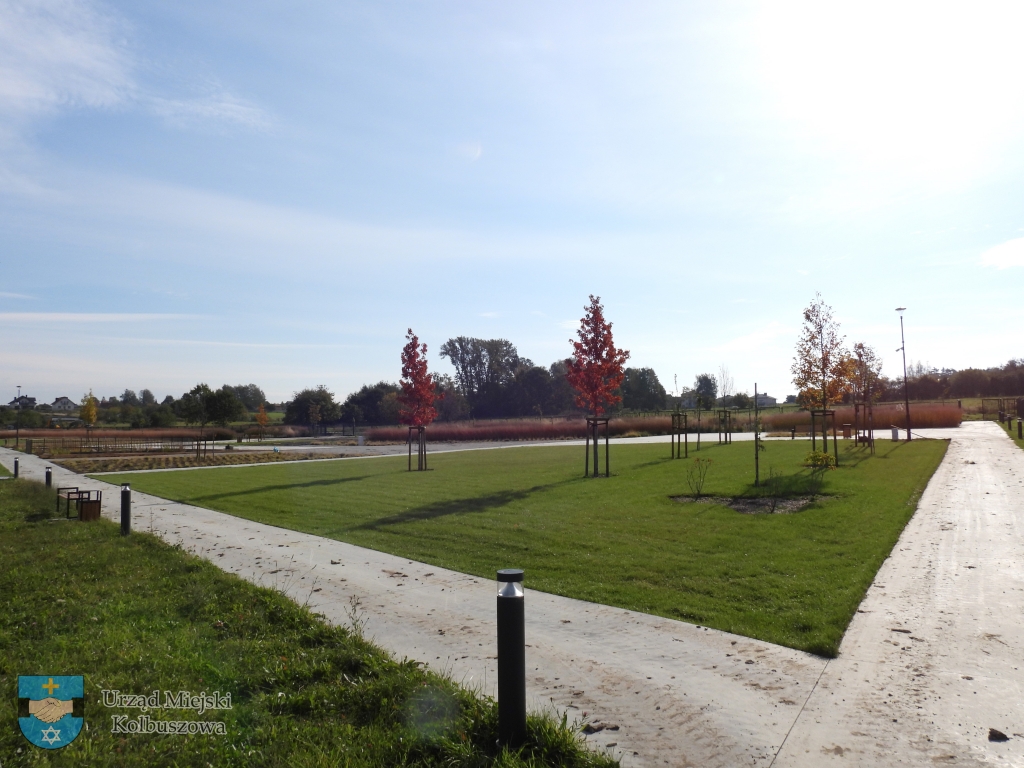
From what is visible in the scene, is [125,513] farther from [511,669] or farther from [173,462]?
[173,462]

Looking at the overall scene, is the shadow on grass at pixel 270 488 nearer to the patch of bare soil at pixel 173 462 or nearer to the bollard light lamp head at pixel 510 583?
the patch of bare soil at pixel 173 462

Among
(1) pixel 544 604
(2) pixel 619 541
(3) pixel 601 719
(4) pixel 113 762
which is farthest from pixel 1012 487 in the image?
(4) pixel 113 762

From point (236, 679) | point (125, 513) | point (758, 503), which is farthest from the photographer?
point (758, 503)

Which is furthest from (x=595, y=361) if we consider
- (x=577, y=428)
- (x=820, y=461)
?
(x=577, y=428)

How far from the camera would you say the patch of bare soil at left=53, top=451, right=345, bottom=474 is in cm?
2664

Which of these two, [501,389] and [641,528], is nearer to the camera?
[641,528]

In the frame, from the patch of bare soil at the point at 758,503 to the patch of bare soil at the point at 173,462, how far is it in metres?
21.8

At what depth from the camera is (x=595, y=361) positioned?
69.1 feet

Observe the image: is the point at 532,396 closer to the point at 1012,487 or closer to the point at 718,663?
the point at 1012,487

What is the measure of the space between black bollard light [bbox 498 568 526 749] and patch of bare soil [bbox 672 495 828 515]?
8734 millimetres

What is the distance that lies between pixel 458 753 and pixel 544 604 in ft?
9.70

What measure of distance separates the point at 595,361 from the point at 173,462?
20.0 meters

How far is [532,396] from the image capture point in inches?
3548

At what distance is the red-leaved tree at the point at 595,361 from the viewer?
20875mm
